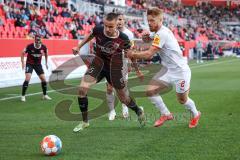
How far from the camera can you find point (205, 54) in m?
50.9

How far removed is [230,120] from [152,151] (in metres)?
3.57

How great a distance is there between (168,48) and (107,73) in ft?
4.22

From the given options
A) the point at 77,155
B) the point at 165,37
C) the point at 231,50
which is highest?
the point at 165,37

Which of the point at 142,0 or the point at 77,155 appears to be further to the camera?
the point at 142,0

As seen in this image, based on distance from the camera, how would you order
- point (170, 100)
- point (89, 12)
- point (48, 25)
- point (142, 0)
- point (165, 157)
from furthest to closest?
point (142, 0) < point (89, 12) < point (48, 25) < point (170, 100) < point (165, 157)

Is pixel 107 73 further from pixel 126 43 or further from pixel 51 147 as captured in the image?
pixel 51 147

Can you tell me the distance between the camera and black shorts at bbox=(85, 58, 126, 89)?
9.62m

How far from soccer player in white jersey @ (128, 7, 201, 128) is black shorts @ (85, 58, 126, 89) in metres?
0.63

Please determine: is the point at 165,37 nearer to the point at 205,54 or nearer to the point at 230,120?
the point at 230,120

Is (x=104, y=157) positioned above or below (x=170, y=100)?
above

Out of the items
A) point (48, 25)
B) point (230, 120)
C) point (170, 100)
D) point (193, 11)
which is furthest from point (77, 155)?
point (193, 11)

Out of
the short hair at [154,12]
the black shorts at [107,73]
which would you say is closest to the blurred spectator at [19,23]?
the black shorts at [107,73]

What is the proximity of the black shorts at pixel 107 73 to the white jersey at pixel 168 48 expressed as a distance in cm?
90

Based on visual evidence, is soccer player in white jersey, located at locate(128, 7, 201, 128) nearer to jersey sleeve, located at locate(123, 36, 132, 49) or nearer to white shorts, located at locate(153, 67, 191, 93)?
white shorts, located at locate(153, 67, 191, 93)
